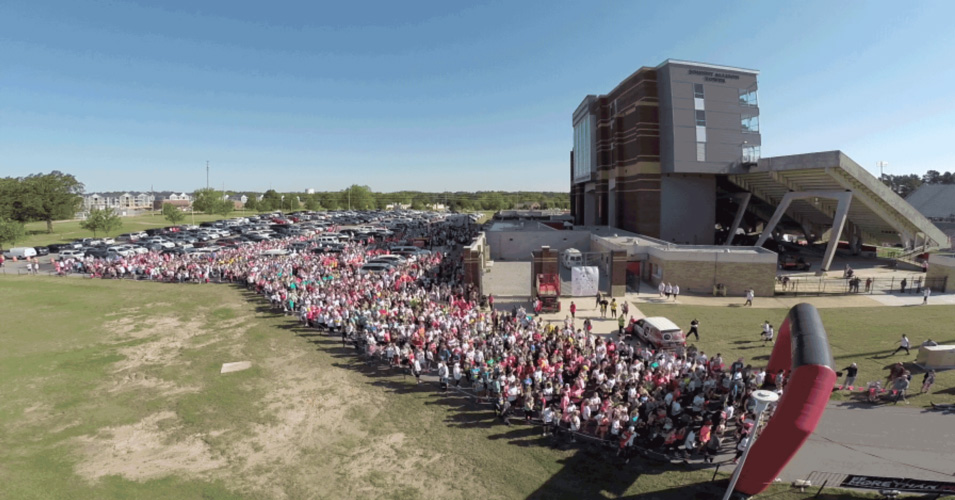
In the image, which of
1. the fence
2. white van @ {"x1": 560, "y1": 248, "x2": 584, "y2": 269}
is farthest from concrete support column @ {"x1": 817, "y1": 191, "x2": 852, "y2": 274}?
white van @ {"x1": 560, "y1": 248, "x2": 584, "y2": 269}

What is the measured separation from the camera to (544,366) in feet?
48.8

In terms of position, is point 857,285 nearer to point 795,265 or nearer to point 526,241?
point 795,265

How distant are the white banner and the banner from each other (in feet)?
61.7

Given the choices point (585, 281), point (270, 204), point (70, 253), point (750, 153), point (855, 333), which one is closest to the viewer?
point (855, 333)

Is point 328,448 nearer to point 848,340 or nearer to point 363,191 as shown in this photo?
point 848,340

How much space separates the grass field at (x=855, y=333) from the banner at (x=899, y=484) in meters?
5.31

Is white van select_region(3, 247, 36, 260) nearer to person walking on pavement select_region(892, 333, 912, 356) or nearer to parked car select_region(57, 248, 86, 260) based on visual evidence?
parked car select_region(57, 248, 86, 260)

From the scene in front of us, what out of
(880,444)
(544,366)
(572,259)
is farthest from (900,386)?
(572,259)

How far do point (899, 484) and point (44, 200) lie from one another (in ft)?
341

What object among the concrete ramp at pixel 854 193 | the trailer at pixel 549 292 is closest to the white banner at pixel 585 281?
the trailer at pixel 549 292

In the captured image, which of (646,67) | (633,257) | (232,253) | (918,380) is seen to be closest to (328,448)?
(918,380)

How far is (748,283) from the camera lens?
97.3ft

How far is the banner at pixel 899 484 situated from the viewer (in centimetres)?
947

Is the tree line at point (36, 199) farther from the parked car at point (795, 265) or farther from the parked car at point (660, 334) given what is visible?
the parked car at point (795, 265)
